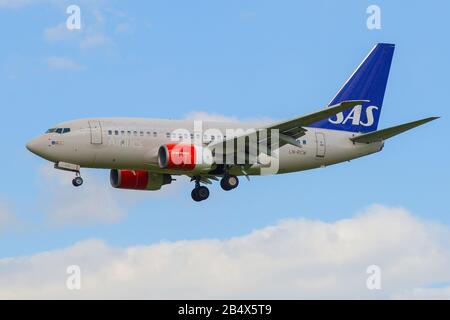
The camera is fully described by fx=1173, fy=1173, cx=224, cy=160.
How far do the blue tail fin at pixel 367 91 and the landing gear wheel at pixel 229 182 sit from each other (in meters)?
7.45

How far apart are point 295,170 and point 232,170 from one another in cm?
408

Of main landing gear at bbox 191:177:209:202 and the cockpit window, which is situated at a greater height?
the cockpit window

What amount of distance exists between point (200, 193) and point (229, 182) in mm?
2410

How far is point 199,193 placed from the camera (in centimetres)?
6366

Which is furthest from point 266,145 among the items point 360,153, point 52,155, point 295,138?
point 52,155

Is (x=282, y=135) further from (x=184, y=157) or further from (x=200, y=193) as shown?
(x=200, y=193)

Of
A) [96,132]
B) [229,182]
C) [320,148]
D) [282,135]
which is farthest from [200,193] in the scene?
[96,132]

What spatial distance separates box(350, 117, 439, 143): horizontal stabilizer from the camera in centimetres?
5841

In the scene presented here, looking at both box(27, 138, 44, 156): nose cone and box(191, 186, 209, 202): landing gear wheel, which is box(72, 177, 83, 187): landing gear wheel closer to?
box(27, 138, 44, 156): nose cone

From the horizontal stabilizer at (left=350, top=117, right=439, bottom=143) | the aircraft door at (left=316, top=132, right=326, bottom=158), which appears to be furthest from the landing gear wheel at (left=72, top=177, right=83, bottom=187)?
the horizontal stabilizer at (left=350, top=117, right=439, bottom=143)

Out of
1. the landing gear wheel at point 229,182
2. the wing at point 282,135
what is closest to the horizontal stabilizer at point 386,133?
the wing at point 282,135

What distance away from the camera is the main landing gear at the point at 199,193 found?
6369cm

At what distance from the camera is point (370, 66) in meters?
68.8

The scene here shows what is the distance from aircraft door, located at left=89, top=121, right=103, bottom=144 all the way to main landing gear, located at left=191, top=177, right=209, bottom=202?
6.84 meters
